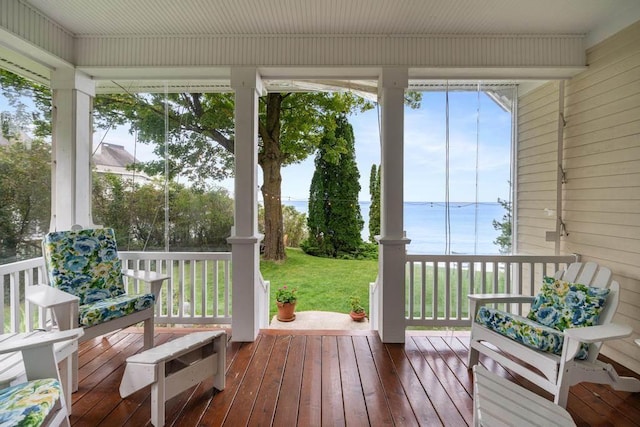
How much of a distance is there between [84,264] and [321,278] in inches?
132

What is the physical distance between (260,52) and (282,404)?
2.82m

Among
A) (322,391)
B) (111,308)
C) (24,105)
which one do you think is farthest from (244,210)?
(24,105)

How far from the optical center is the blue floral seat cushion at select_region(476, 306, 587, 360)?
192 centimetres

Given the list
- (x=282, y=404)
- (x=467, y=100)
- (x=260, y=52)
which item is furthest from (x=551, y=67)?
(x=282, y=404)

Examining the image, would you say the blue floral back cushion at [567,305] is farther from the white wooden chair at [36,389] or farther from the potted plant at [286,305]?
the white wooden chair at [36,389]

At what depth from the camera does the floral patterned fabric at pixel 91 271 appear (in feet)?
7.73

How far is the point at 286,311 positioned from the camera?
4164 millimetres

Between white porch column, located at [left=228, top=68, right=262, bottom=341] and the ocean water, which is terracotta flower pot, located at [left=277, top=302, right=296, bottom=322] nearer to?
white porch column, located at [left=228, top=68, right=262, bottom=341]

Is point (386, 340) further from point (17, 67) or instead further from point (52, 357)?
point (17, 67)

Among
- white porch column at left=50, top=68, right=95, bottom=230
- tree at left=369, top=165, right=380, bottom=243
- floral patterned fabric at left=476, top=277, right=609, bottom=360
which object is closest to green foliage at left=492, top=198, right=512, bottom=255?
floral patterned fabric at left=476, top=277, right=609, bottom=360

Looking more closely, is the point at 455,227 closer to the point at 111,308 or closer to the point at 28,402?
the point at 111,308

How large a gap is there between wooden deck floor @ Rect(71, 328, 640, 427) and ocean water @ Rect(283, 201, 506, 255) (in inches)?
39.3

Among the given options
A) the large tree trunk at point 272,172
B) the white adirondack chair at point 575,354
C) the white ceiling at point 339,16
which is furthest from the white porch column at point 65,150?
the white adirondack chair at point 575,354

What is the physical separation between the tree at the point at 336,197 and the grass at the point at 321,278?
30cm
